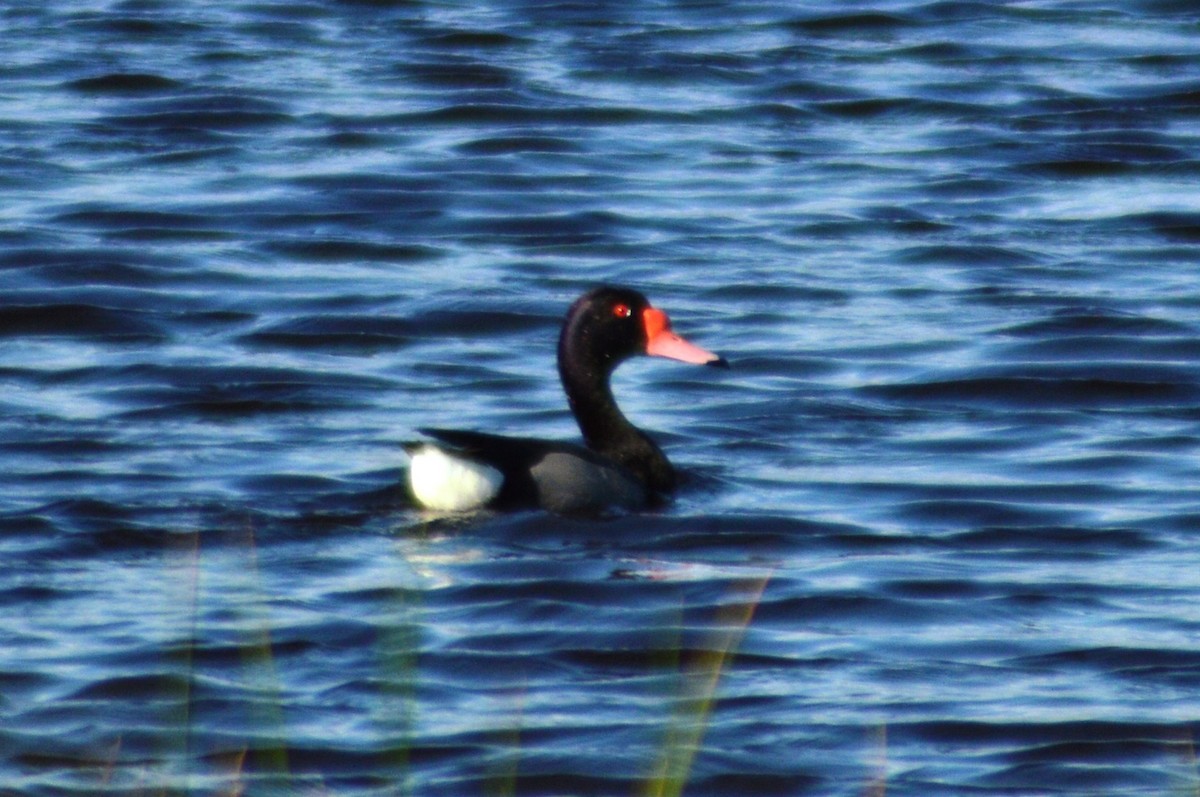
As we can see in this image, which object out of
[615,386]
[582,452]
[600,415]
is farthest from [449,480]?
[615,386]

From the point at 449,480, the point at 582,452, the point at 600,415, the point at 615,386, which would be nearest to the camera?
the point at 449,480

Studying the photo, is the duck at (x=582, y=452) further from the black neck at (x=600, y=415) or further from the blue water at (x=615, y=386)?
the blue water at (x=615, y=386)

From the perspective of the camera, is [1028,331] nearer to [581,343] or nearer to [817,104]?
[581,343]

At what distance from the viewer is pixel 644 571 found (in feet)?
30.2

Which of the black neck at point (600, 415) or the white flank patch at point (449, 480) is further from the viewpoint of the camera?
the black neck at point (600, 415)

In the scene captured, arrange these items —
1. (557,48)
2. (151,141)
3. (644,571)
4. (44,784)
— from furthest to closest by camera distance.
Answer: (557,48) < (151,141) < (644,571) < (44,784)

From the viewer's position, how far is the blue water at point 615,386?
294 inches

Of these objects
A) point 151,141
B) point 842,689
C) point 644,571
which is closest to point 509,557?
point 644,571

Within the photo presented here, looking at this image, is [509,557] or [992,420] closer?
[509,557]

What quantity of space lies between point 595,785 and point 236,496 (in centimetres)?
332

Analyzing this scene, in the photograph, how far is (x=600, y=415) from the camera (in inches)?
425

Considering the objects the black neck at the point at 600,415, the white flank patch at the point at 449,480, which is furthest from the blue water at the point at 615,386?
the black neck at the point at 600,415

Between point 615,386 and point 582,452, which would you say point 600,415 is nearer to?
point 582,452

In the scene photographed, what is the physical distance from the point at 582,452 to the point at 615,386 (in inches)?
85.3
